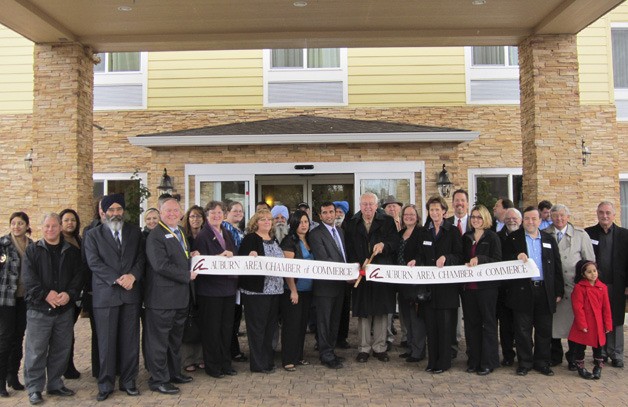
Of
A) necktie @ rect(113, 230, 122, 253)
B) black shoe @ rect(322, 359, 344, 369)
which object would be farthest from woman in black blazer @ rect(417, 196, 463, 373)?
necktie @ rect(113, 230, 122, 253)

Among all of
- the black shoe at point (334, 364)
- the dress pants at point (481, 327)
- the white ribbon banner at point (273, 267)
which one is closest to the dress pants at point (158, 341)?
the white ribbon banner at point (273, 267)

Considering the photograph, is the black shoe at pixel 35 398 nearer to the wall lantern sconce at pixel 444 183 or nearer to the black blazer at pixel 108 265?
the black blazer at pixel 108 265

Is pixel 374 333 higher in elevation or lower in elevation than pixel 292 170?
lower

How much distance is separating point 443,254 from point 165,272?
10.8 feet

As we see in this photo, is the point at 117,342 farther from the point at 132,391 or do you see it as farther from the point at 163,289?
the point at 163,289

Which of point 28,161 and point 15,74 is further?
point 15,74

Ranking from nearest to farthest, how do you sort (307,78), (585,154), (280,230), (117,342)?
(117,342)
(280,230)
(585,154)
(307,78)

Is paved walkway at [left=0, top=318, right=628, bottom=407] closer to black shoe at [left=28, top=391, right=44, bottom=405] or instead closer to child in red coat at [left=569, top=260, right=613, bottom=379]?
black shoe at [left=28, top=391, right=44, bottom=405]

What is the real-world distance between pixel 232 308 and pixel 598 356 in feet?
14.3

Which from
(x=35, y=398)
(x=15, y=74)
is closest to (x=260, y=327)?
(x=35, y=398)

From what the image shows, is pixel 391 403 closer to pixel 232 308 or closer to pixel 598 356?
pixel 232 308

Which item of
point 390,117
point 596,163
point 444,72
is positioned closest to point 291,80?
point 390,117

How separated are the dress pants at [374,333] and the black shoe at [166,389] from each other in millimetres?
2457

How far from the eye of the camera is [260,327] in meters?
6.91
